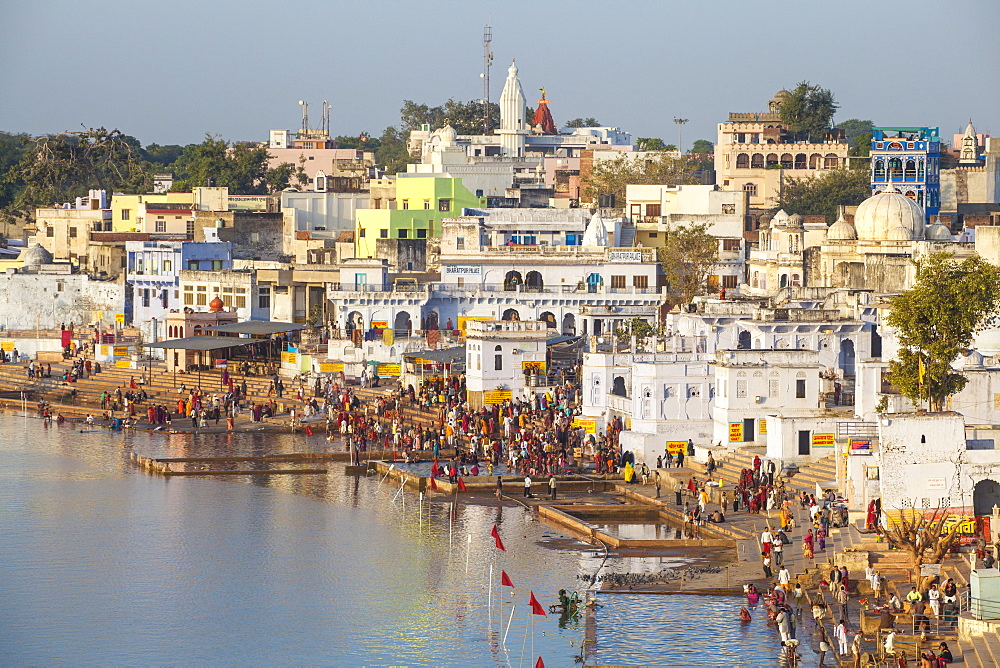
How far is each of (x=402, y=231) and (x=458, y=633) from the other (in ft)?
157

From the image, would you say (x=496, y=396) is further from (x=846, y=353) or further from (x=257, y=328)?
(x=257, y=328)

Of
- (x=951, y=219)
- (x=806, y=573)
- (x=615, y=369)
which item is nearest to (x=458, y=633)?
(x=806, y=573)

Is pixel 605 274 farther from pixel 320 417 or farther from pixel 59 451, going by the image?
Answer: pixel 59 451

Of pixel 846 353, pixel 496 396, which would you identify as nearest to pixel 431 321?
pixel 496 396

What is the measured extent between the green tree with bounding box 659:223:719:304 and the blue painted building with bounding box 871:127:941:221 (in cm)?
1066

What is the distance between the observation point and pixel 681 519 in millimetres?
42969

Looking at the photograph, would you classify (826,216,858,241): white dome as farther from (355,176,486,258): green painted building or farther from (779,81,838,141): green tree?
(779,81,838,141): green tree

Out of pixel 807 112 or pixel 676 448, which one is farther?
pixel 807 112

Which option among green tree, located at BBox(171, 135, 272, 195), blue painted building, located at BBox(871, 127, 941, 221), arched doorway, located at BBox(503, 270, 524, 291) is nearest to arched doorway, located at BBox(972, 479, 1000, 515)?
arched doorway, located at BBox(503, 270, 524, 291)

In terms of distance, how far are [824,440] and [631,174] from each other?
54.6 metres

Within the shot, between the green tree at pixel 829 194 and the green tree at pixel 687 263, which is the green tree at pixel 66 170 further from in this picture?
the green tree at pixel 687 263

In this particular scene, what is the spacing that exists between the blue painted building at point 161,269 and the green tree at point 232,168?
91.3 ft

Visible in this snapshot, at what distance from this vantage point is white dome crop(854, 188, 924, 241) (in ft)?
215

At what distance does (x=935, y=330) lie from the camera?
41.2 metres
